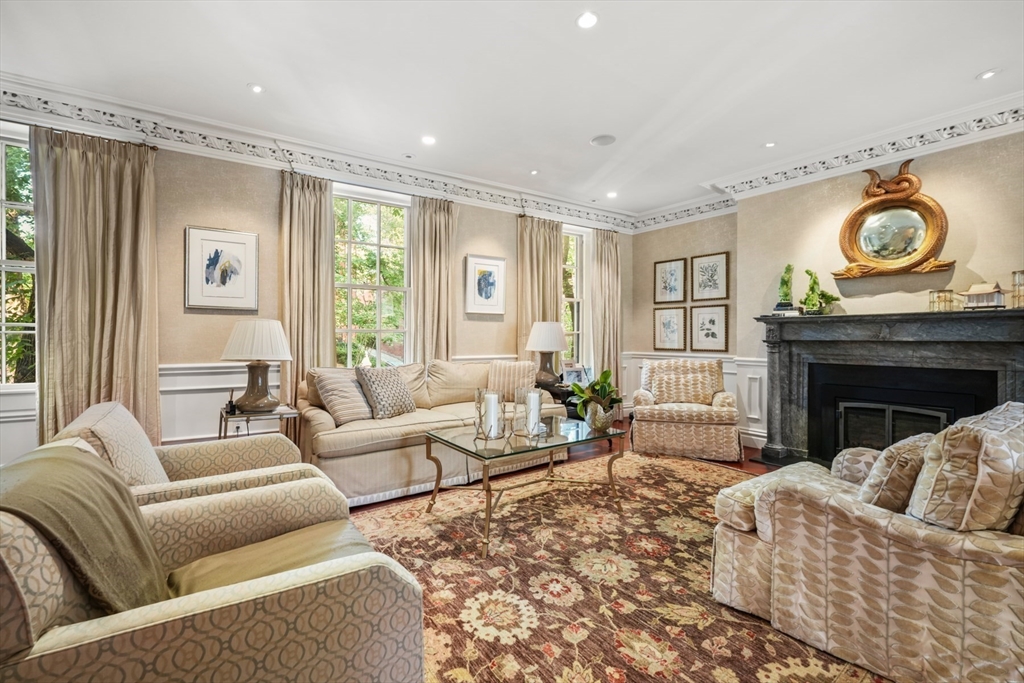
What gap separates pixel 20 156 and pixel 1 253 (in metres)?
0.68

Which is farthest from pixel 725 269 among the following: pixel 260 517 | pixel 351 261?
pixel 260 517

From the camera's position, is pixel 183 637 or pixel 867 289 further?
pixel 867 289

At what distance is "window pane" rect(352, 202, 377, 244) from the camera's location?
436 centimetres

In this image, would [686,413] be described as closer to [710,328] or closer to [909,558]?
[710,328]

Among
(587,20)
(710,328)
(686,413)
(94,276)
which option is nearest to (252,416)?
(94,276)

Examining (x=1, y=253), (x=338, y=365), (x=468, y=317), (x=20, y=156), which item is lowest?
(x=338, y=365)

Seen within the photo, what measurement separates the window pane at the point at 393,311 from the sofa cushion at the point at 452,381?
55cm

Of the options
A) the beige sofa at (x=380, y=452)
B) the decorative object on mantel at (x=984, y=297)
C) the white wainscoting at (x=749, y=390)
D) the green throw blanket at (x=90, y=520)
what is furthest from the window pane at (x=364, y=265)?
the decorative object on mantel at (x=984, y=297)

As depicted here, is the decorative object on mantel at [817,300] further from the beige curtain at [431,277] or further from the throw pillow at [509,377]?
the beige curtain at [431,277]

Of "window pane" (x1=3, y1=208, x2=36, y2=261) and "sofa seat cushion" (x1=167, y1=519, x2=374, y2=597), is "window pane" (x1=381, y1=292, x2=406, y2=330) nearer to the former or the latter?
"window pane" (x1=3, y1=208, x2=36, y2=261)

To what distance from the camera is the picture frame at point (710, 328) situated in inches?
209

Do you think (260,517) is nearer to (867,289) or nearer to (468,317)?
(468,317)

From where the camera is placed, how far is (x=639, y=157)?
4.16 metres

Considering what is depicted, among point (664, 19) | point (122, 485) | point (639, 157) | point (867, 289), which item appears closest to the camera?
point (122, 485)
